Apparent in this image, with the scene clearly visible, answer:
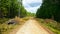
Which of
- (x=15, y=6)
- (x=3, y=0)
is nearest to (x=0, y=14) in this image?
(x=3, y=0)

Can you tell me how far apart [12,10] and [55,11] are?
100ft

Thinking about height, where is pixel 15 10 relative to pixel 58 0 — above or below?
below

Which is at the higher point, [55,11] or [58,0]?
[58,0]

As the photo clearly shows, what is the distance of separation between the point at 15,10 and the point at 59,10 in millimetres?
33487

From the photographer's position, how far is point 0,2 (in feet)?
133

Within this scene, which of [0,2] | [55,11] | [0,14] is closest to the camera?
[0,2]

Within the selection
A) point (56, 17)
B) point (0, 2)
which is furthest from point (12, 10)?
point (0, 2)

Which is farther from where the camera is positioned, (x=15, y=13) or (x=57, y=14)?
(x=15, y=13)

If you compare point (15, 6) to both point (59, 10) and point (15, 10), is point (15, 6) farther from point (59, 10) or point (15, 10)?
point (59, 10)

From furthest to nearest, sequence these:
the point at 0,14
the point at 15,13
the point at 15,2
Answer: the point at 15,13
the point at 15,2
the point at 0,14

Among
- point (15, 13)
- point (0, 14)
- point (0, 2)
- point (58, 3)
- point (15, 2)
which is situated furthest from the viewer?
point (15, 13)

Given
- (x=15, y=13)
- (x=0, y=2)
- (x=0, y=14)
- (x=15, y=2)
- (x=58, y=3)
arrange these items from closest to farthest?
(x=0, y=2)
(x=58, y=3)
(x=0, y=14)
(x=15, y=2)
(x=15, y=13)

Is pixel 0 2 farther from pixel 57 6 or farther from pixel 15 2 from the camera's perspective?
pixel 15 2

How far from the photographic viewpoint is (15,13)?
78.1 m
